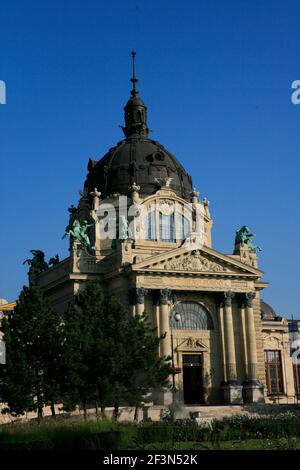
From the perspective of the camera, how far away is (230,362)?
2559 inches

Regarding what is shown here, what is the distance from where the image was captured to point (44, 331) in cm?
5044

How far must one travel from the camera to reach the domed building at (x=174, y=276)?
2502 inches

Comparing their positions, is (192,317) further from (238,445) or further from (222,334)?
(238,445)

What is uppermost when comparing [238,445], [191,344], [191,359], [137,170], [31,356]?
[137,170]

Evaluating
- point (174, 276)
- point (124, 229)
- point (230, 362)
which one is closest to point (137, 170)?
point (124, 229)

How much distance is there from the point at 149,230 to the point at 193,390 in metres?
14.8

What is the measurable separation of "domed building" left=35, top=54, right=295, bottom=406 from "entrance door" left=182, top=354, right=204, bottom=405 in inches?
3.2

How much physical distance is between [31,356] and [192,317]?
19.2 meters

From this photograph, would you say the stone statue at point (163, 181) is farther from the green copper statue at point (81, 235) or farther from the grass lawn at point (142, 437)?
the grass lawn at point (142, 437)

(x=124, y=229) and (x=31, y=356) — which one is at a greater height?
(x=124, y=229)

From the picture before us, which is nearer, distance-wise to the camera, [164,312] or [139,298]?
[139,298]

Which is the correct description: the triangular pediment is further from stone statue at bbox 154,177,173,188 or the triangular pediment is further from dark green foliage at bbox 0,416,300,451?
dark green foliage at bbox 0,416,300,451

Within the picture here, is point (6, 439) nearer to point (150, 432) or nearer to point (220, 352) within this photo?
point (150, 432)
